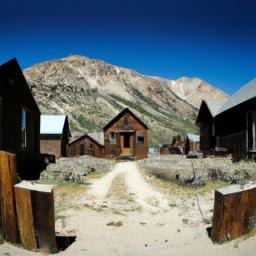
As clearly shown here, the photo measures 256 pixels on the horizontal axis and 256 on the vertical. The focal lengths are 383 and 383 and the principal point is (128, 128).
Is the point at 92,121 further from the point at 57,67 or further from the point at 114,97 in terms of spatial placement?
the point at 57,67

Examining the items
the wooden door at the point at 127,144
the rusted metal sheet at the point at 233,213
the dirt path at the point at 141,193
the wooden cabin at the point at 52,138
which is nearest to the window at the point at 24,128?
the dirt path at the point at 141,193

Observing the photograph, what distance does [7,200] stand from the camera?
279 inches

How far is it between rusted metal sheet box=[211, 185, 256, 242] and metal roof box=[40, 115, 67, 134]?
117 ft

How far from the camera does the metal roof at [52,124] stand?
4203 centimetres

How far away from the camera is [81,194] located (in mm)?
14820

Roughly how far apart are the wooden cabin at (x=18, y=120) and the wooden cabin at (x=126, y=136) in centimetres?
1987

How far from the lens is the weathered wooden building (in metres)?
21.8

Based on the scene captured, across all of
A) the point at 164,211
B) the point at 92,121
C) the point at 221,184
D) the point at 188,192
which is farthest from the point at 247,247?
the point at 92,121

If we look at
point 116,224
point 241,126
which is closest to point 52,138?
point 241,126

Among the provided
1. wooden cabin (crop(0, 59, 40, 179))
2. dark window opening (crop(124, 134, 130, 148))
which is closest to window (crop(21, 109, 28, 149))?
wooden cabin (crop(0, 59, 40, 179))

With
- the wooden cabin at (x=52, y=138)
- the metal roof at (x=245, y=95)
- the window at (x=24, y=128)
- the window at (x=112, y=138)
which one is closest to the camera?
the window at (x=24, y=128)

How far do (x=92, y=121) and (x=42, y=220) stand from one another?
81820 millimetres

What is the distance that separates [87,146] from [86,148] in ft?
0.92

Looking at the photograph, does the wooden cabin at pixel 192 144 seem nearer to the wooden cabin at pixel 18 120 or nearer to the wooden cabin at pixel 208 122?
the wooden cabin at pixel 208 122
